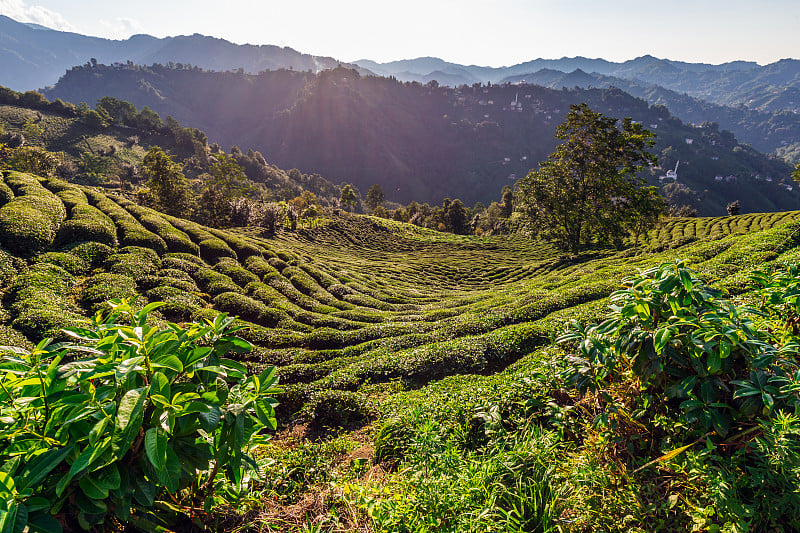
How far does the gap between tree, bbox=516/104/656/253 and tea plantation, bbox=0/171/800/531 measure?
9.70m

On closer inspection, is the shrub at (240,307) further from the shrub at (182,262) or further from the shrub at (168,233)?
the shrub at (168,233)

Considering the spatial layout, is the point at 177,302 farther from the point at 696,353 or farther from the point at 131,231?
the point at 696,353

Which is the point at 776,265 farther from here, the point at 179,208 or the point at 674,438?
the point at 179,208

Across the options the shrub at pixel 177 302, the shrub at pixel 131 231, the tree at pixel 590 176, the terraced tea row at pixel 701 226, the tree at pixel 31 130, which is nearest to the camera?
the shrub at pixel 177 302

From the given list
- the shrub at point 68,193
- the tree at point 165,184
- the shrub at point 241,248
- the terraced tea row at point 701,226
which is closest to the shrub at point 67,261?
the shrub at point 68,193

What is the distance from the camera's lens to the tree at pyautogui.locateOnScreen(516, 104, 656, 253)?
84.5 ft

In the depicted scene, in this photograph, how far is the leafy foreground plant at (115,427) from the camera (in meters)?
1.83

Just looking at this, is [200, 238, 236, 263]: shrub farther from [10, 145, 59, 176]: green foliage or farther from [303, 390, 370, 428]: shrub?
[10, 145, 59, 176]: green foliage

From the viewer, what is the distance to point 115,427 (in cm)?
192

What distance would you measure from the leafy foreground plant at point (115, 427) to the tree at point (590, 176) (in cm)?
2989

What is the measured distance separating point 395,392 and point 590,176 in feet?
89.9

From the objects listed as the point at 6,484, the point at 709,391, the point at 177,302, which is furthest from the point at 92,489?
the point at 177,302

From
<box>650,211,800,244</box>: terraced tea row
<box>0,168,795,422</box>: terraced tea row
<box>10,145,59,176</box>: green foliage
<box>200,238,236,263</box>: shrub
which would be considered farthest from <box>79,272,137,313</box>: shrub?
<box>10,145,59,176</box>: green foliage

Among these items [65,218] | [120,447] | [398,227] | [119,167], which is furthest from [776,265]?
[119,167]
